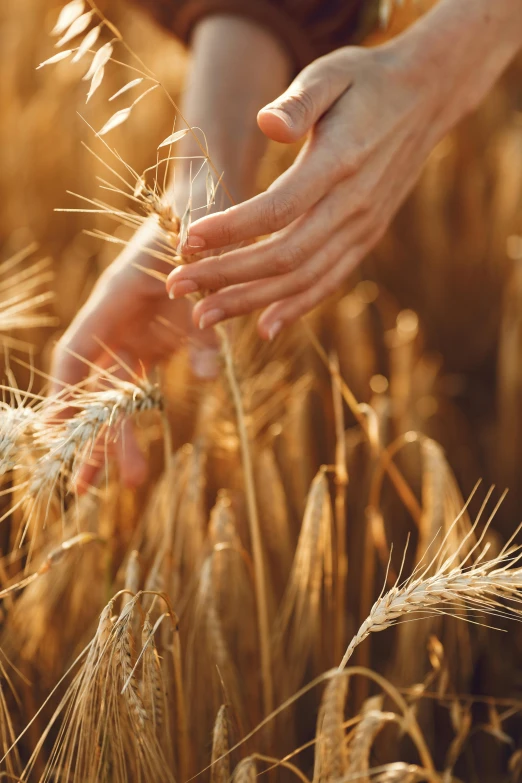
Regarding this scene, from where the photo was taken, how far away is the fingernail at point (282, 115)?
0.46m

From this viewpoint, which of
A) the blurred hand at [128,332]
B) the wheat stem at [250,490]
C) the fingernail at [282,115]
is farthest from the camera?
the blurred hand at [128,332]

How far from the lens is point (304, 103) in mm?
482

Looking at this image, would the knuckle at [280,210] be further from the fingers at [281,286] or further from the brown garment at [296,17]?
the brown garment at [296,17]

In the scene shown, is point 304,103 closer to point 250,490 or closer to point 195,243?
point 195,243

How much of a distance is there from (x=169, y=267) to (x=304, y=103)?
0.32 m

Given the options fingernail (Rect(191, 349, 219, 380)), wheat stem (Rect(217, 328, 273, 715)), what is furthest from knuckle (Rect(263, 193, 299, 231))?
fingernail (Rect(191, 349, 219, 380))

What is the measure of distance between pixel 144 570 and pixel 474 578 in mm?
502

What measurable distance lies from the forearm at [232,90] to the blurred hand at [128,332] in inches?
5.7

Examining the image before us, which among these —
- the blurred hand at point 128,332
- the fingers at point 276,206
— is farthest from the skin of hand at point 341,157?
the blurred hand at point 128,332

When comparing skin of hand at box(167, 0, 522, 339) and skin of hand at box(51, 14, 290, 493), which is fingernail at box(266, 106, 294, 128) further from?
skin of hand at box(51, 14, 290, 493)

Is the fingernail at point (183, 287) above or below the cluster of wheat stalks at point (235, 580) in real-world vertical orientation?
above

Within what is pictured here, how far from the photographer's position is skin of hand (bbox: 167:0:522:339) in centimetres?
48

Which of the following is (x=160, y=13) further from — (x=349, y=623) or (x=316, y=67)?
(x=349, y=623)

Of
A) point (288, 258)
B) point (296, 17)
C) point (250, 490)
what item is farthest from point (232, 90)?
point (250, 490)
